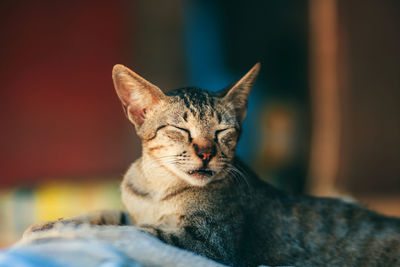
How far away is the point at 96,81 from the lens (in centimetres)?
429

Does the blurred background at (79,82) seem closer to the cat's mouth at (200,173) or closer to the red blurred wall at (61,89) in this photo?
the red blurred wall at (61,89)

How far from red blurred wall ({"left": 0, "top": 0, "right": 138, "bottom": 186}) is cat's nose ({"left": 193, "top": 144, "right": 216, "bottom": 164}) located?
2855 mm

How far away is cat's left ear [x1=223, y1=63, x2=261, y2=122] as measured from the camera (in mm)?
1693

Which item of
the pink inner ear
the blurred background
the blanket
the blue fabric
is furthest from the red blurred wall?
the blue fabric

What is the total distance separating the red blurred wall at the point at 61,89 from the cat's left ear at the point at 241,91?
2.66 m

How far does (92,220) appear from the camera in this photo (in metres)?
1.47

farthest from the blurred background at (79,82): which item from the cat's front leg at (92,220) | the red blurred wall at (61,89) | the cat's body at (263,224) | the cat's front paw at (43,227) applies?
the cat's front paw at (43,227)

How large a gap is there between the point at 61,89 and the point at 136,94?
285cm

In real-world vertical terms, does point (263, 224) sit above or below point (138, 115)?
below

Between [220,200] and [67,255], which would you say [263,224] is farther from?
[67,255]

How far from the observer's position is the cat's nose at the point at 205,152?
1.52 meters

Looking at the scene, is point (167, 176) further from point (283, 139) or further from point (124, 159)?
point (283, 139)

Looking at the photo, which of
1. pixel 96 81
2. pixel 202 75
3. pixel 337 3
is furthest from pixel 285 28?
pixel 96 81

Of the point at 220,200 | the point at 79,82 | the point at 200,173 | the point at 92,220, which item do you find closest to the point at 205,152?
the point at 200,173
